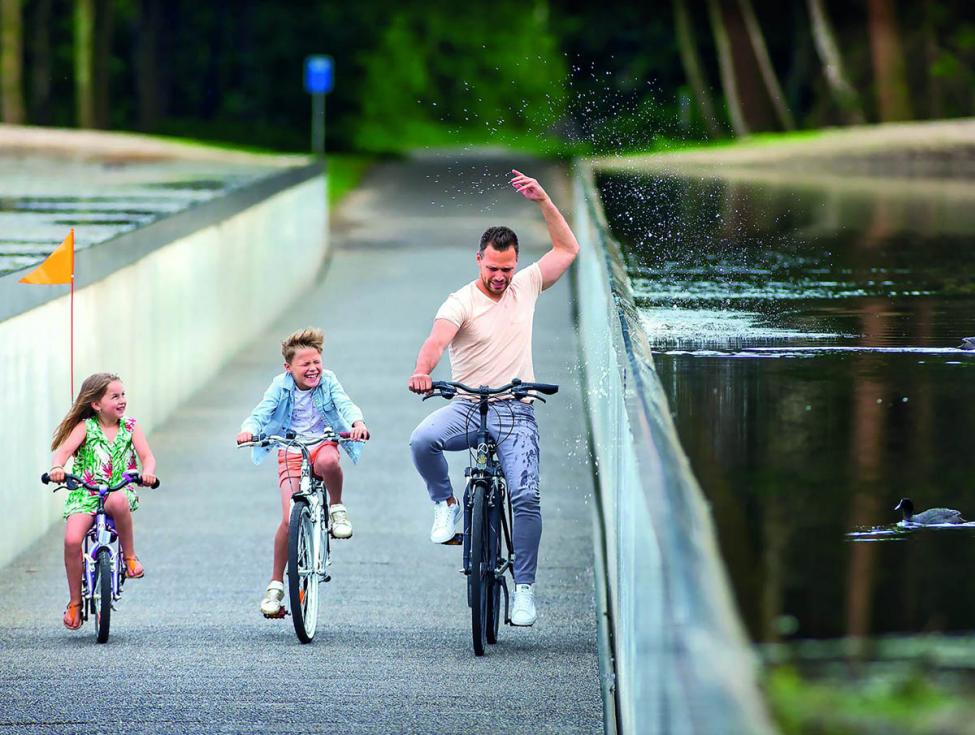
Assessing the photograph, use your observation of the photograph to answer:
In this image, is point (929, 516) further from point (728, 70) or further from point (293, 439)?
point (728, 70)

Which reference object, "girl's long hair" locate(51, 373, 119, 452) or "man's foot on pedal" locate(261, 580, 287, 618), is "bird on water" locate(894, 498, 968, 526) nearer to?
"man's foot on pedal" locate(261, 580, 287, 618)

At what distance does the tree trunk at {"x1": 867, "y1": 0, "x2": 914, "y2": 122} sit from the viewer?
5328cm

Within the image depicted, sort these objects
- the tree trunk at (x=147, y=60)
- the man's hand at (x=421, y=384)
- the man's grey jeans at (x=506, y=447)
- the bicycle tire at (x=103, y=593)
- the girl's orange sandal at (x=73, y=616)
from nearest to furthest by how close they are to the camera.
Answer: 1. the man's hand at (x=421, y=384)
2. the man's grey jeans at (x=506, y=447)
3. the bicycle tire at (x=103, y=593)
4. the girl's orange sandal at (x=73, y=616)
5. the tree trunk at (x=147, y=60)

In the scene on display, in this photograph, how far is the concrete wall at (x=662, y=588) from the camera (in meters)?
4.16

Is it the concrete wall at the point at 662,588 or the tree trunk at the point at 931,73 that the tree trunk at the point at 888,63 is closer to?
the tree trunk at the point at 931,73

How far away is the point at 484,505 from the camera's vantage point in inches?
343

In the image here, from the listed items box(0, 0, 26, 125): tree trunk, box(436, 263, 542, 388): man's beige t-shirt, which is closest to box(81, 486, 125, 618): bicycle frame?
box(436, 263, 542, 388): man's beige t-shirt

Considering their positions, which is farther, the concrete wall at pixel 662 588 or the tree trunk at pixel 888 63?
the tree trunk at pixel 888 63

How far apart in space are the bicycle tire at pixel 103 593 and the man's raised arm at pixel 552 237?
7.02 feet

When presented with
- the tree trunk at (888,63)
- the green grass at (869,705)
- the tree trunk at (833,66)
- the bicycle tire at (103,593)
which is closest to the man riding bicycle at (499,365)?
the bicycle tire at (103,593)

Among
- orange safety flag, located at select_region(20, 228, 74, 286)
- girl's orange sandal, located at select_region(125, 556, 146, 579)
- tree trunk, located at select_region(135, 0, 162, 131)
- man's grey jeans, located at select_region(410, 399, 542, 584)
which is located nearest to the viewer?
man's grey jeans, located at select_region(410, 399, 542, 584)

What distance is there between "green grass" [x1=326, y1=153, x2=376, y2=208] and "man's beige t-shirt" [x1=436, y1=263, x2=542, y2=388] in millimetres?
36566

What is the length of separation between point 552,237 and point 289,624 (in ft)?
7.99

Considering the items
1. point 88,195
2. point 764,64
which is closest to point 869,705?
point 88,195
